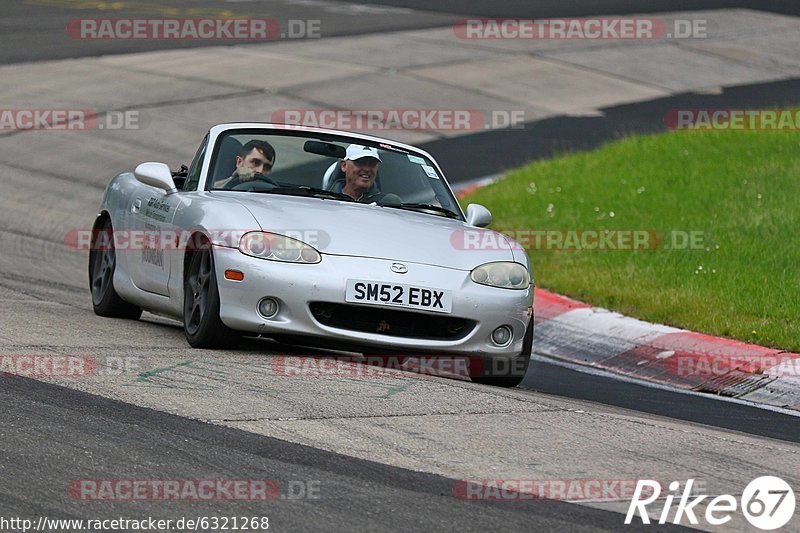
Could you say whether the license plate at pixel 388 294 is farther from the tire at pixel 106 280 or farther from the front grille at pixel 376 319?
the tire at pixel 106 280

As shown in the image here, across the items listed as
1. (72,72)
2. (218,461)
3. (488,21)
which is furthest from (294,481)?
(488,21)

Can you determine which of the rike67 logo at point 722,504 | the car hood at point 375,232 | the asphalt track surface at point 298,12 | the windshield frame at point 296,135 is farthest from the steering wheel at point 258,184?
the asphalt track surface at point 298,12

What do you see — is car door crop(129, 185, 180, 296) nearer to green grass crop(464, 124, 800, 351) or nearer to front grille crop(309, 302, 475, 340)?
front grille crop(309, 302, 475, 340)

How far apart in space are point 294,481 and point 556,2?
26.6 m

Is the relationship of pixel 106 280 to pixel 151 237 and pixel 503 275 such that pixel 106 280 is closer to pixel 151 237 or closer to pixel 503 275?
pixel 151 237

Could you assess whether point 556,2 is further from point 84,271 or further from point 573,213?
point 84,271

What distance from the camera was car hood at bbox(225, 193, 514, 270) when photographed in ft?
26.3

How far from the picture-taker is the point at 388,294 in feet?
25.7

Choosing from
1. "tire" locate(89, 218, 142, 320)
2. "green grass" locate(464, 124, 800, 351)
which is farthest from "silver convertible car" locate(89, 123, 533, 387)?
"green grass" locate(464, 124, 800, 351)

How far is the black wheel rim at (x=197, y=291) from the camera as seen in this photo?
8117 millimetres

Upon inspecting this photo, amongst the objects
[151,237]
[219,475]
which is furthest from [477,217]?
[219,475]

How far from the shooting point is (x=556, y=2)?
102 feet

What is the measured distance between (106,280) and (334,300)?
280cm

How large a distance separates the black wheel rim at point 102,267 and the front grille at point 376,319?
98.3 inches
